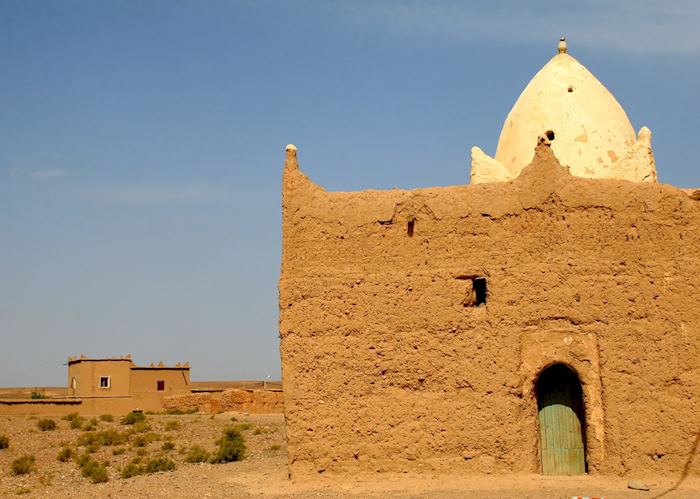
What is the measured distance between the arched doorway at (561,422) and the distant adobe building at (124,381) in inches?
854

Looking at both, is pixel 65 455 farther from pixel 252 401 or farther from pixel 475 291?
pixel 252 401

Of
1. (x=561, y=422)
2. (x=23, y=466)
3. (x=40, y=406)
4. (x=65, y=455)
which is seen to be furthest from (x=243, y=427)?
(x=561, y=422)

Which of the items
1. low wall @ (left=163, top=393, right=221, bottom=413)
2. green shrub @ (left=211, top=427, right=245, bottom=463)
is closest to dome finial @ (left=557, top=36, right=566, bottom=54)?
green shrub @ (left=211, top=427, right=245, bottom=463)

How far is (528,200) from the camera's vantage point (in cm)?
1206

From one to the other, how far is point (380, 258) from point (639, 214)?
3491mm

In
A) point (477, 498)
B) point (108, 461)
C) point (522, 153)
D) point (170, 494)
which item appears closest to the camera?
point (477, 498)

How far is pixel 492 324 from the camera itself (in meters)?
11.8

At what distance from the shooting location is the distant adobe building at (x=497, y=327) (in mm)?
11391

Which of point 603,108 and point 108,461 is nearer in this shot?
point 603,108

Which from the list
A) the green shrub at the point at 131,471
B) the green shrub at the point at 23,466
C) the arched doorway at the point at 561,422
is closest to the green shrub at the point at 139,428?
the green shrub at the point at 23,466

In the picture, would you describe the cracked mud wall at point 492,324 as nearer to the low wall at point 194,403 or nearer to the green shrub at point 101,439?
the green shrub at point 101,439

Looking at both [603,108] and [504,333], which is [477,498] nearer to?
[504,333]

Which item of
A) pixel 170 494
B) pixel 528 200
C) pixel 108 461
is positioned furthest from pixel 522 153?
pixel 108 461

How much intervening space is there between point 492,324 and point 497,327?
0.25 ft
